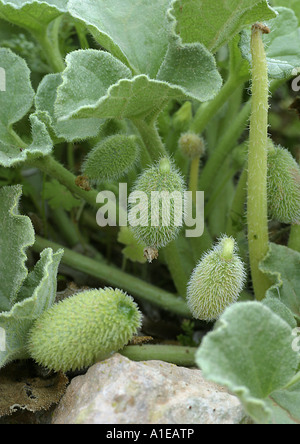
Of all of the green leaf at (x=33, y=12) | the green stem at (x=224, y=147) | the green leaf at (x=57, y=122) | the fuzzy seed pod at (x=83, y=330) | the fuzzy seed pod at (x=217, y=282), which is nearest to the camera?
the fuzzy seed pod at (x=83, y=330)

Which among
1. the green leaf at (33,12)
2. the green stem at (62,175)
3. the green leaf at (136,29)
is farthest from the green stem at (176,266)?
the green leaf at (33,12)

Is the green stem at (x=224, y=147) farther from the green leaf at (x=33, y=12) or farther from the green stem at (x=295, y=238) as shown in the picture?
the green leaf at (x=33, y=12)

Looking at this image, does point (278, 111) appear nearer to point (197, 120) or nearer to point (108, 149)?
point (197, 120)

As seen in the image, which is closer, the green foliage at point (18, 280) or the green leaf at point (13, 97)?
the green foliage at point (18, 280)

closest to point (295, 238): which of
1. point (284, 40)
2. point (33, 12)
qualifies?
point (284, 40)

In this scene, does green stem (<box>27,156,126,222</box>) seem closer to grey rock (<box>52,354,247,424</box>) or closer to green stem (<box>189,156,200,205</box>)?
green stem (<box>189,156,200,205</box>)

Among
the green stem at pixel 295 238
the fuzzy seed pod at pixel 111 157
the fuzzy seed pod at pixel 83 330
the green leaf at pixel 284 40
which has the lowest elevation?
the fuzzy seed pod at pixel 83 330

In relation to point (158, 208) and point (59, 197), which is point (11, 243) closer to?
point (158, 208)
